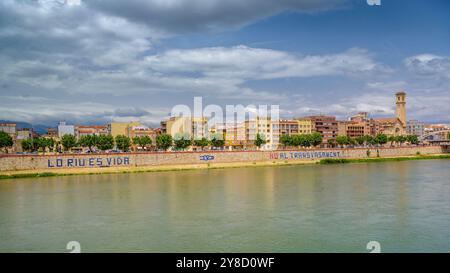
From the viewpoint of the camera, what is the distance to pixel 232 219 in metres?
8.52

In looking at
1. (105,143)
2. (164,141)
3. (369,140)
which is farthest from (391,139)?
(105,143)

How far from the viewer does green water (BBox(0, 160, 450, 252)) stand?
6.64 m

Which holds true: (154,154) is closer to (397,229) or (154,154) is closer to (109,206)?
(109,206)

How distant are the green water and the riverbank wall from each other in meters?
7.11

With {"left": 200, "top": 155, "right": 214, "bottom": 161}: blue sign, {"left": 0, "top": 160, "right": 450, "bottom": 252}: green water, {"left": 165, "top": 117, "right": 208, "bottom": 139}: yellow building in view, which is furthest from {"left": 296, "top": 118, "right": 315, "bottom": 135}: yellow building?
{"left": 0, "top": 160, "right": 450, "bottom": 252}: green water

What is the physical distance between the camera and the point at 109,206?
10.5m

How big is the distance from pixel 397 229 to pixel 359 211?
1.73 m

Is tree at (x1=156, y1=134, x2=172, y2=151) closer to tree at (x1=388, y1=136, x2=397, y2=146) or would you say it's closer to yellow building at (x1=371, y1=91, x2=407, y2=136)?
tree at (x1=388, y1=136, x2=397, y2=146)

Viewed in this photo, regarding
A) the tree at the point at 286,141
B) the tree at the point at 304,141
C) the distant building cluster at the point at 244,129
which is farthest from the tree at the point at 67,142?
the tree at the point at 304,141

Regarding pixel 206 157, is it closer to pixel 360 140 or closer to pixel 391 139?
pixel 360 140

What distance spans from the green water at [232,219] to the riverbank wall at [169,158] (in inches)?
280

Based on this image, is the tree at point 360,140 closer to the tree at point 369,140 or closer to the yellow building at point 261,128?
the tree at point 369,140

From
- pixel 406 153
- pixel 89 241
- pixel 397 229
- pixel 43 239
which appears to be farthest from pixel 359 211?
pixel 406 153

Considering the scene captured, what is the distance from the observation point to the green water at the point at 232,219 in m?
6.64
